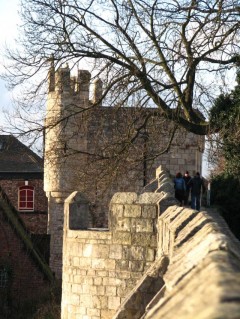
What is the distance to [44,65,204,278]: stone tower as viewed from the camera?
885 inches

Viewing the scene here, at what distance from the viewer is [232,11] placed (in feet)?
59.3

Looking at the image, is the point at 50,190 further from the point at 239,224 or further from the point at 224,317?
the point at 224,317

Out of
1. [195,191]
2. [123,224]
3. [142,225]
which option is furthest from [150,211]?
[195,191]

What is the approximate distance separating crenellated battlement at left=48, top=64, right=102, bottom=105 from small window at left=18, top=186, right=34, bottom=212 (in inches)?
890

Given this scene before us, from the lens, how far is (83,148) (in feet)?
96.8

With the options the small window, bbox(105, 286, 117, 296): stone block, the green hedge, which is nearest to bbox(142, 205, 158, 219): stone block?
bbox(105, 286, 117, 296): stone block

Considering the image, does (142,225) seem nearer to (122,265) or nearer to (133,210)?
(133,210)

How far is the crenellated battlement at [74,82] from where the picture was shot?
21370 millimetres

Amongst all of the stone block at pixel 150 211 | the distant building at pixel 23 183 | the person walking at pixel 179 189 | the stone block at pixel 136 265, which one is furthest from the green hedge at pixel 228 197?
the distant building at pixel 23 183

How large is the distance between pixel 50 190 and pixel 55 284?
3.29 meters

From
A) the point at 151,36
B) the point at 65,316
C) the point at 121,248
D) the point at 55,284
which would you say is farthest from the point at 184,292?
the point at 55,284

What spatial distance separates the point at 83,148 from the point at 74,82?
24.2ft

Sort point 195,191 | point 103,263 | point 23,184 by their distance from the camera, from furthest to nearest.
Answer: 1. point 23,184
2. point 195,191
3. point 103,263

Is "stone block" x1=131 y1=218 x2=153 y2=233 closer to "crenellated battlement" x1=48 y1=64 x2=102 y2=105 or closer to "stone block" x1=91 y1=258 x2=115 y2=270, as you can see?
"stone block" x1=91 y1=258 x2=115 y2=270
